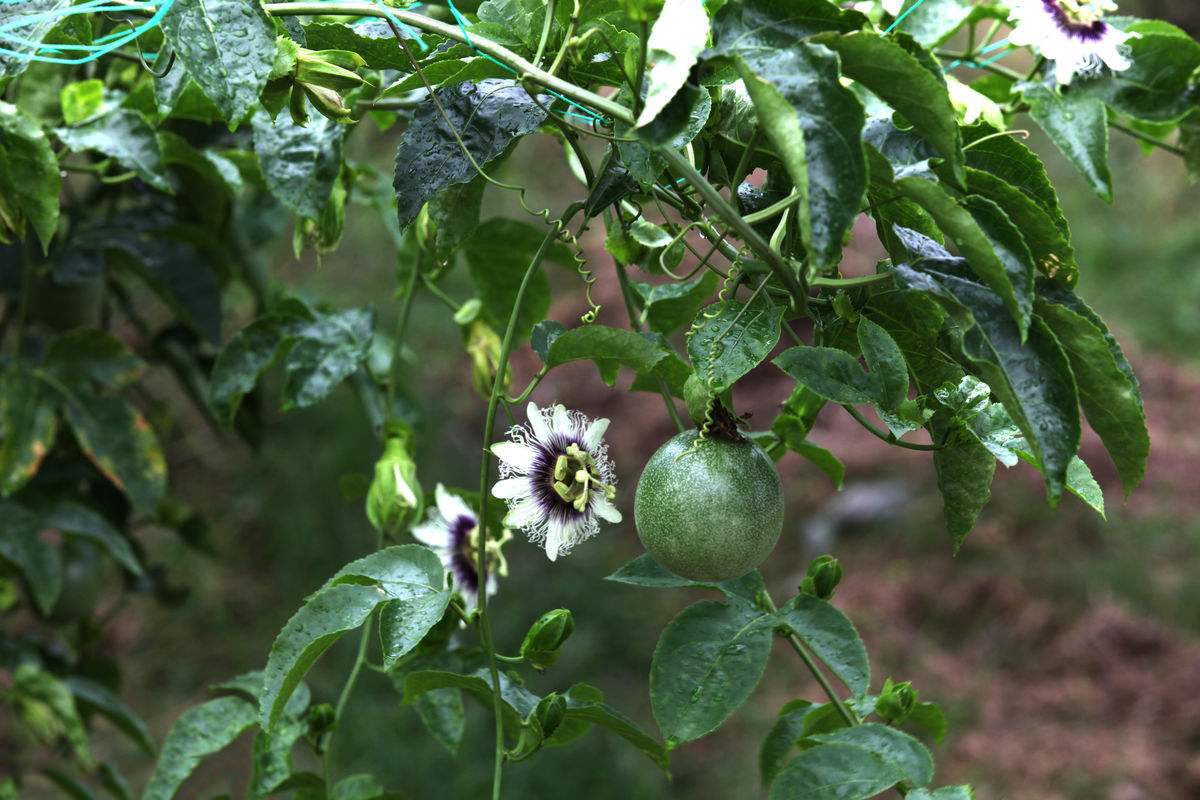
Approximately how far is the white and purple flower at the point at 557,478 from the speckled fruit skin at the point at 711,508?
0.16ft

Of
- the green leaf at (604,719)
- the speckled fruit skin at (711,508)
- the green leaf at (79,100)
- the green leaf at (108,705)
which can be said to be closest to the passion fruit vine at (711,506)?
the speckled fruit skin at (711,508)

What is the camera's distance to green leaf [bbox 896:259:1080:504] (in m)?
0.42

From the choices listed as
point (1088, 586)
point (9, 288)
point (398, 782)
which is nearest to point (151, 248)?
point (9, 288)

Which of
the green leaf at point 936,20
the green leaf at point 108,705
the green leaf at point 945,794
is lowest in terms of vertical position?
the green leaf at point 108,705

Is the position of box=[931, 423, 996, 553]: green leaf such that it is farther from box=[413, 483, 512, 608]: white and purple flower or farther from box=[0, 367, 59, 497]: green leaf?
box=[0, 367, 59, 497]: green leaf

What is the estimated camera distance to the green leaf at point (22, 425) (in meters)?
0.86

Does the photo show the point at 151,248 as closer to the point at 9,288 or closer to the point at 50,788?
the point at 9,288

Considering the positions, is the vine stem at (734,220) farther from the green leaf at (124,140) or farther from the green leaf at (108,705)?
the green leaf at (108,705)

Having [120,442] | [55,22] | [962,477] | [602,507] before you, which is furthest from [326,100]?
[120,442]

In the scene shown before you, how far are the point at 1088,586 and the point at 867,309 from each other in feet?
5.74

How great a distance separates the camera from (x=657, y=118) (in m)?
0.42

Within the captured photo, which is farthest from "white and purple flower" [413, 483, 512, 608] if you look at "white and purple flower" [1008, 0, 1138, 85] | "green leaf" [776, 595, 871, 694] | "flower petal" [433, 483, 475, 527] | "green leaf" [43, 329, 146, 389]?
"white and purple flower" [1008, 0, 1138, 85]

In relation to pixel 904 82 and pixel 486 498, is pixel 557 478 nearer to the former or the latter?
pixel 486 498

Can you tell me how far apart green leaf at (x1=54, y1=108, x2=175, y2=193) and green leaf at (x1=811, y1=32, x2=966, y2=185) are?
0.46 meters
